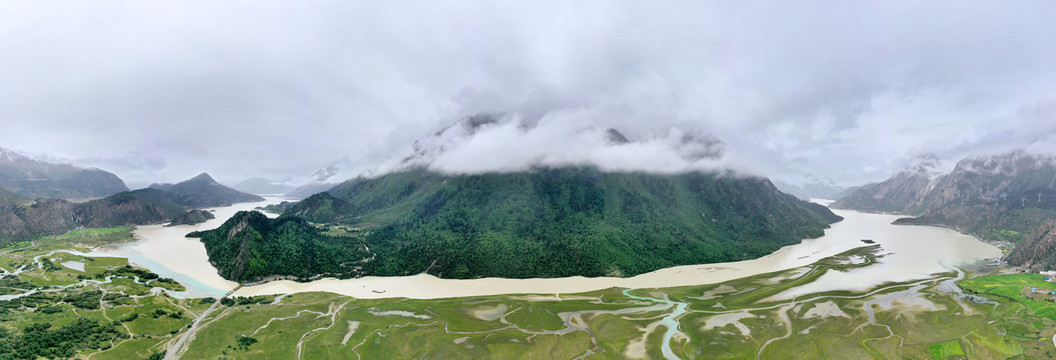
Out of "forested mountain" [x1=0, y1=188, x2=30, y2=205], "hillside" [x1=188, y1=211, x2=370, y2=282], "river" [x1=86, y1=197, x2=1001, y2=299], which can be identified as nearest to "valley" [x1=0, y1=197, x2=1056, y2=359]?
"river" [x1=86, y1=197, x2=1001, y2=299]

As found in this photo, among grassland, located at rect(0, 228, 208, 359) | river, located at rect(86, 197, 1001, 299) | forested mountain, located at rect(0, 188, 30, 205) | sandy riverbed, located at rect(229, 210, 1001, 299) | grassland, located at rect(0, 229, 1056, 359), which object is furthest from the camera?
forested mountain, located at rect(0, 188, 30, 205)

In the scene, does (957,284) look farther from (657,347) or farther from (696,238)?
(657,347)

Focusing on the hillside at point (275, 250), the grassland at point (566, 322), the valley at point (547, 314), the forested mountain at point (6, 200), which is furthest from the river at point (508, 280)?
the forested mountain at point (6, 200)

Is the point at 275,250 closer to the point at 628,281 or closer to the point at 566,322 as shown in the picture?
the point at 566,322

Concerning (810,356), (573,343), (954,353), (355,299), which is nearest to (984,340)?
(954,353)

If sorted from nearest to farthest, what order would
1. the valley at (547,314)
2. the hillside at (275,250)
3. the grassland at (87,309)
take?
the grassland at (87,309) < the valley at (547,314) < the hillside at (275,250)

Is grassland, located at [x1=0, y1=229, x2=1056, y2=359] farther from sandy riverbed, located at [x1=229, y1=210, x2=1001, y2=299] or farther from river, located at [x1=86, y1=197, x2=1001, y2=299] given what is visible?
river, located at [x1=86, y1=197, x2=1001, y2=299]

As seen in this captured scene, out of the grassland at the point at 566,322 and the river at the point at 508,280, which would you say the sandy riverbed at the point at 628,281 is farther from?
the grassland at the point at 566,322

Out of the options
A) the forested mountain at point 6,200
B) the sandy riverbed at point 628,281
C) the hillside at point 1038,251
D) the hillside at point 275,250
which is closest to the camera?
the sandy riverbed at point 628,281

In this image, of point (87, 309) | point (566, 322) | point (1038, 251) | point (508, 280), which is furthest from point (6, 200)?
point (1038, 251)
